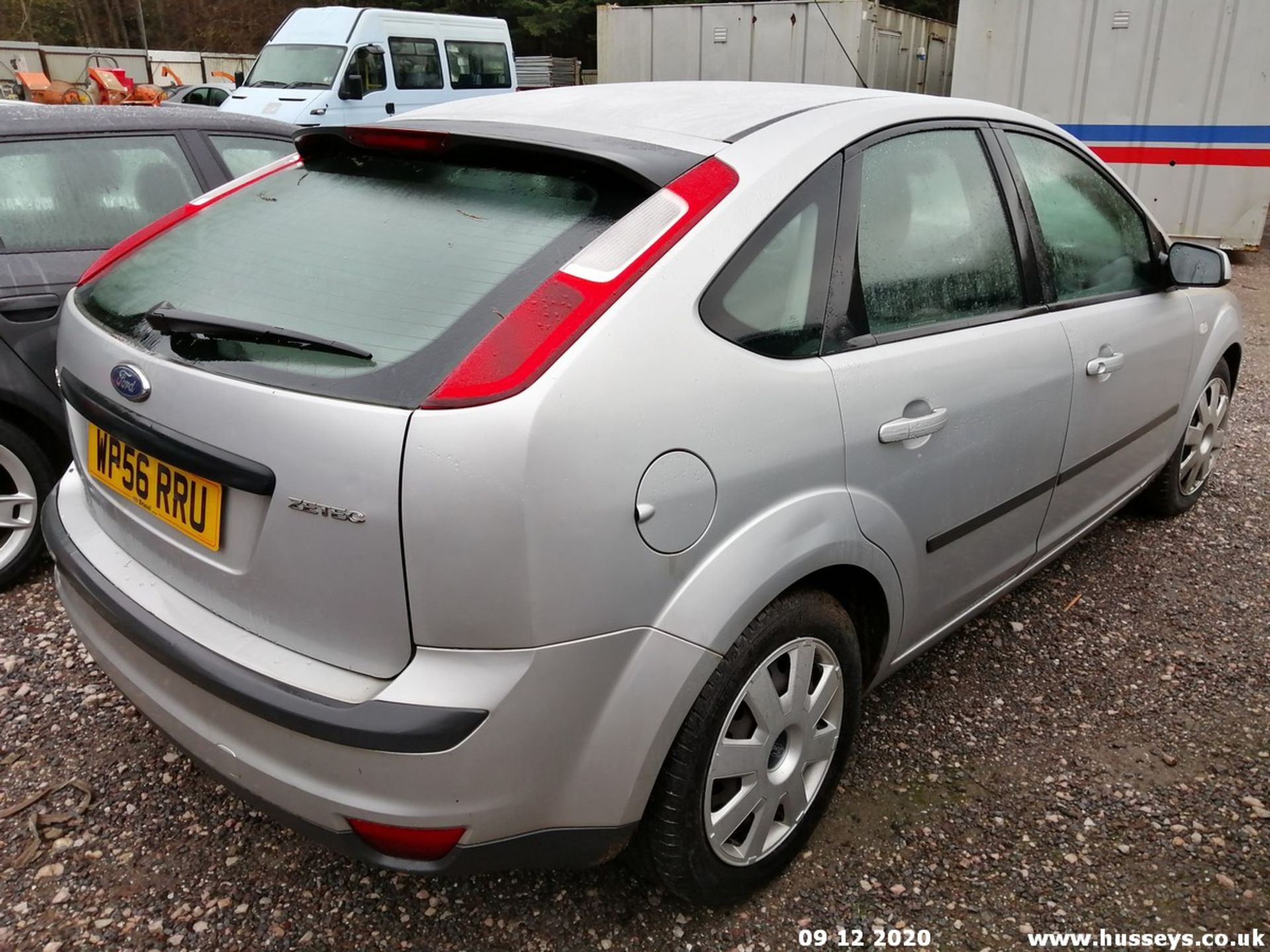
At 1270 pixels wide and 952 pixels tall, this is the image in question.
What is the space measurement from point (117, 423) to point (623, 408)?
1.05m

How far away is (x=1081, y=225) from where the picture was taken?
3.06 metres

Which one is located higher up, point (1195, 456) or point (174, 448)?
point (174, 448)

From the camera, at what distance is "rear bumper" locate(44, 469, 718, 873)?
1.59 metres

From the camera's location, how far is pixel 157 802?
8.02 feet

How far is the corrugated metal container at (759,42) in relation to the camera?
11914 mm

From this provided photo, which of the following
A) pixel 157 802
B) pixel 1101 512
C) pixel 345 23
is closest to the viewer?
pixel 157 802

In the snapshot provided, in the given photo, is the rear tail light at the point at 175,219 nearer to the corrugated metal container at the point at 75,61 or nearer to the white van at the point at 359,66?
the white van at the point at 359,66

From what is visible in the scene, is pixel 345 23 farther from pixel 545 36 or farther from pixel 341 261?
pixel 545 36

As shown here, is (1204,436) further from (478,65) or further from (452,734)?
(478,65)

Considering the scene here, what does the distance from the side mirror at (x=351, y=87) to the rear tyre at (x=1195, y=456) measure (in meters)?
13.1

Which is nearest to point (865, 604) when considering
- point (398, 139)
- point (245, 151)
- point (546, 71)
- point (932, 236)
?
point (932, 236)

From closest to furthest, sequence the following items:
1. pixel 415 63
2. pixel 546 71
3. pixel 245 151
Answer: pixel 245 151, pixel 415 63, pixel 546 71

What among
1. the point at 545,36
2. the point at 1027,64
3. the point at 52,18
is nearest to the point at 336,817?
the point at 1027,64

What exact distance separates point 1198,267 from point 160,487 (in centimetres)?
319
